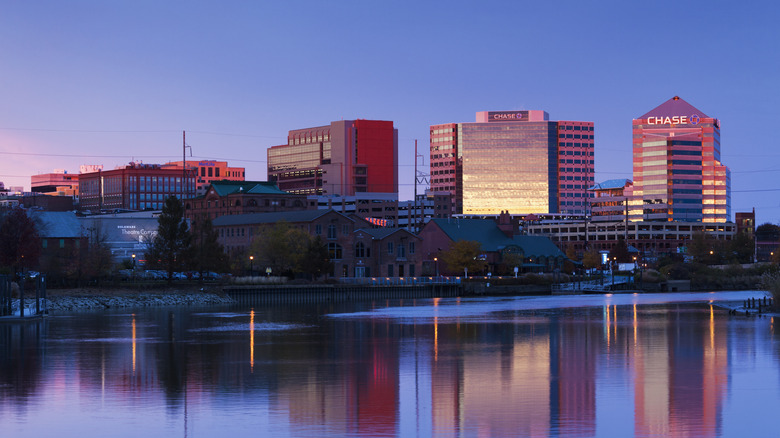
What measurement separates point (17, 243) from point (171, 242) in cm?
1843

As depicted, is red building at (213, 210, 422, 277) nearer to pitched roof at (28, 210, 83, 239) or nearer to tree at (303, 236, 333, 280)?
tree at (303, 236, 333, 280)

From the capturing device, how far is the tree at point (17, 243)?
99688 millimetres

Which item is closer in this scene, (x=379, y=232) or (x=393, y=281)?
(x=393, y=281)

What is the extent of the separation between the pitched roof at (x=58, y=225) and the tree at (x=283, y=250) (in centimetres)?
3024

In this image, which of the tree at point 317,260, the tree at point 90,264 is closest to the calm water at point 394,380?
the tree at point 90,264

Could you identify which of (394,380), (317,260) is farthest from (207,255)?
(394,380)

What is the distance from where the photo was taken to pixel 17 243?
100 metres

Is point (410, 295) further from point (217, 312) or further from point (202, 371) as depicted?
point (202, 371)

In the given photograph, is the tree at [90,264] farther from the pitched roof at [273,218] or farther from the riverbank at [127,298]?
the pitched roof at [273,218]

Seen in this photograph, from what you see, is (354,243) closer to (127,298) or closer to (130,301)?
(127,298)

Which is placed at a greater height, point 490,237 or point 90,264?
point 490,237

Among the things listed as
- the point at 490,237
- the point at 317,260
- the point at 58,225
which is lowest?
the point at 317,260

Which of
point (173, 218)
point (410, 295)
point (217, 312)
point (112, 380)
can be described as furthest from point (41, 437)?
point (410, 295)

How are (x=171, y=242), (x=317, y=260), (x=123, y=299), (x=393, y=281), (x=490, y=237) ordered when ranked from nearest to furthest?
(x=123, y=299), (x=171, y=242), (x=317, y=260), (x=393, y=281), (x=490, y=237)
